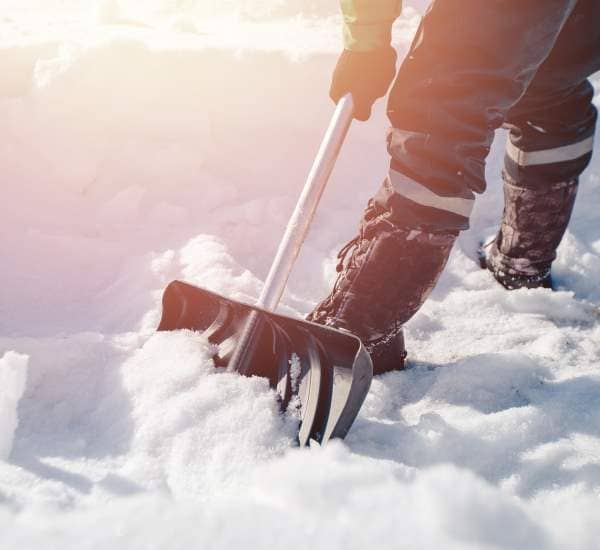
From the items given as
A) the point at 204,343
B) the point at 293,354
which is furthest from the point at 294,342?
the point at 204,343

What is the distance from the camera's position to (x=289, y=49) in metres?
2.57

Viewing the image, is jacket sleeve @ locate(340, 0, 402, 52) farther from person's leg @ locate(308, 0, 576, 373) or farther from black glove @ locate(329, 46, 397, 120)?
person's leg @ locate(308, 0, 576, 373)

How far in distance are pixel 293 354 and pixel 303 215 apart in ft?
1.16

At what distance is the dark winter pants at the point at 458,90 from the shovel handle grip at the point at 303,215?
16 cm

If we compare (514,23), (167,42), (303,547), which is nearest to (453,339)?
(514,23)

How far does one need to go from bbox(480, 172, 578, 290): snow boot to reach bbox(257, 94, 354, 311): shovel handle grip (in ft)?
2.31

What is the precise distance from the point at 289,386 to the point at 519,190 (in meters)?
1.06

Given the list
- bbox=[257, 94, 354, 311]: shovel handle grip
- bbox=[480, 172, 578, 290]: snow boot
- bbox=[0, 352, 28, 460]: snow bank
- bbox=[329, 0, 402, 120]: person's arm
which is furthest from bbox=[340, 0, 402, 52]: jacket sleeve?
bbox=[0, 352, 28, 460]: snow bank

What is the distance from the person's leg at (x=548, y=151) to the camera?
1.42 meters

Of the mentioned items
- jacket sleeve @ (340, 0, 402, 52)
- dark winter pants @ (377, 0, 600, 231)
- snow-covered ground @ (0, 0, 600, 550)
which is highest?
jacket sleeve @ (340, 0, 402, 52)

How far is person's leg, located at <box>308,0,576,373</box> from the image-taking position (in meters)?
1.11

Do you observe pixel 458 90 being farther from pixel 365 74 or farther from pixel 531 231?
pixel 531 231

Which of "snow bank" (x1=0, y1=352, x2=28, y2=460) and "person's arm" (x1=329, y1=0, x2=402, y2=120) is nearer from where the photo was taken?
"snow bank" (x1=0, y1=352, x2=28, y2=460)

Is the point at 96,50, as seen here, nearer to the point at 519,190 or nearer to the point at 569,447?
the point at 519,190
